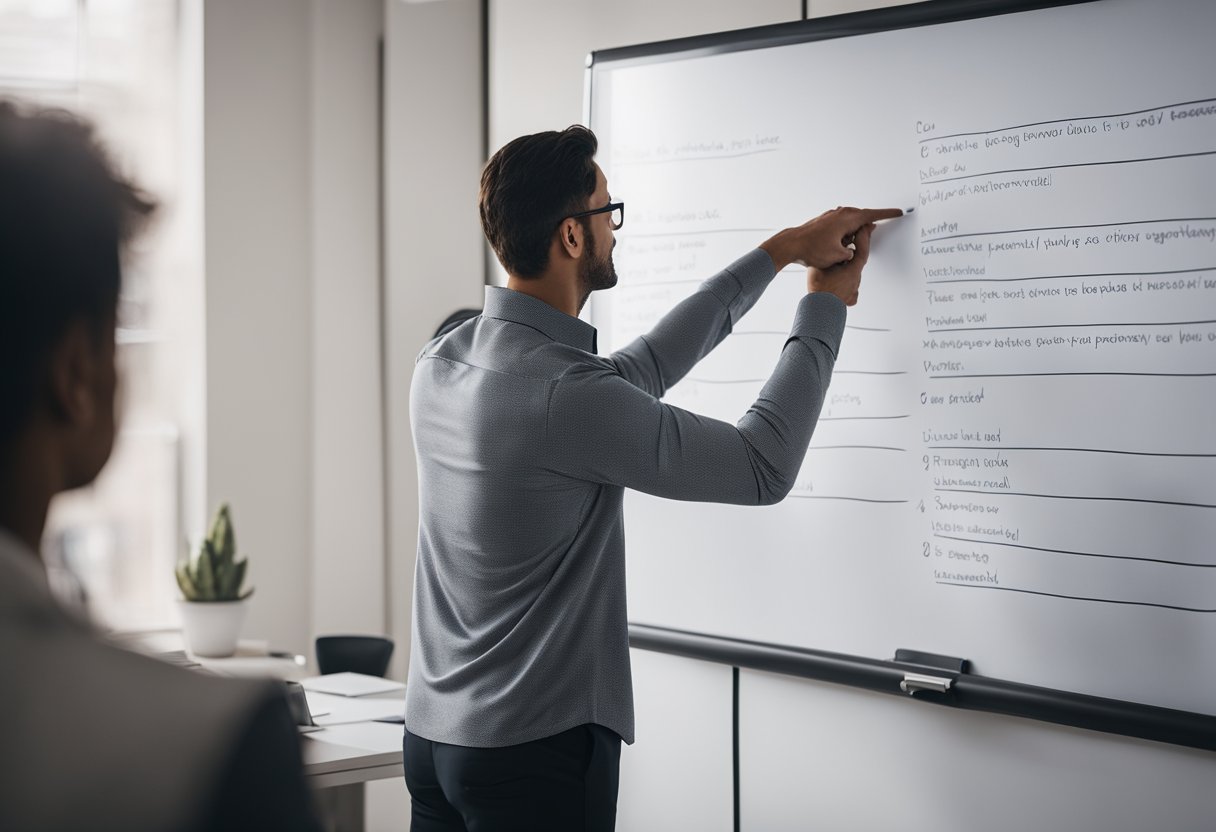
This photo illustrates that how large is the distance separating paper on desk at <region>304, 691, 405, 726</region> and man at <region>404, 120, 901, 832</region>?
0.71 meters

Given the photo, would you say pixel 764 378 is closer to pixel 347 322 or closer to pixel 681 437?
pixel 681 437

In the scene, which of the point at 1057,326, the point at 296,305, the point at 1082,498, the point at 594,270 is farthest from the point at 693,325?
the point at 296,305

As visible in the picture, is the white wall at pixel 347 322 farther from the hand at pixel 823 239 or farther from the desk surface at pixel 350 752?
the hand at pixel 823 239

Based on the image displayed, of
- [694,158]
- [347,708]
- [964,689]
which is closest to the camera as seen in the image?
[964,689]

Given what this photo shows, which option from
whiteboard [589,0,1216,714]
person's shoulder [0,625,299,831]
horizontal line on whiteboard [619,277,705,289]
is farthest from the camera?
horizontal line on whiteboard [619,277,705,289]

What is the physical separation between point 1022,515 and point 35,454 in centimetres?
155

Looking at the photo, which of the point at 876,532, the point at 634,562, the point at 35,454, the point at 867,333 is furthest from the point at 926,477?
the point at 35,454

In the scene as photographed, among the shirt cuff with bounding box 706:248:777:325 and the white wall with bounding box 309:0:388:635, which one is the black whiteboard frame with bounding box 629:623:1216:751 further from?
the white wall with bounding box 309:0:388:635

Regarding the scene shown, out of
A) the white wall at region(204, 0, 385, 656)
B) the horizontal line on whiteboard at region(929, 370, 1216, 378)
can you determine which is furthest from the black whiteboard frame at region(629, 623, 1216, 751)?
the white wall at region(204, 0, 385, 656)

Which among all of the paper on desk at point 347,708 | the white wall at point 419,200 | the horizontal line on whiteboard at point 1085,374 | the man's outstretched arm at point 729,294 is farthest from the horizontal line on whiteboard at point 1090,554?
the white wall at point 419,200

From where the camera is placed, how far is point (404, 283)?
3.61 metres

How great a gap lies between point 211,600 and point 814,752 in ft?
5.71

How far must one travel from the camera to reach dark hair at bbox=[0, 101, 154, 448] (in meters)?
0.54

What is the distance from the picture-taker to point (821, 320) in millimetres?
1663
